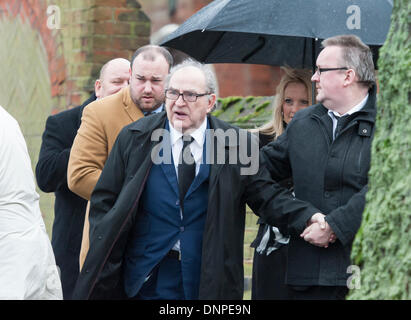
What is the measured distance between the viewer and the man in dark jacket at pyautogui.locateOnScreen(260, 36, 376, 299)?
14.3 feet

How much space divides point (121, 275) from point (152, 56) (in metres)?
1.41

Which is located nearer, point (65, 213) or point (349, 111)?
point (349, 111)

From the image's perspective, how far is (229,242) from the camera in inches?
165

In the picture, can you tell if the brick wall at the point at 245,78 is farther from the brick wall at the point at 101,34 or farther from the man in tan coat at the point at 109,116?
the man in tan coat at the point at 109,116

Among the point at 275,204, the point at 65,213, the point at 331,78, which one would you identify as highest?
the point at 331,78

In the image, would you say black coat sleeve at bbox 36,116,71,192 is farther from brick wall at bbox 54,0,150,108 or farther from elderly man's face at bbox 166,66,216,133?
brick wall at bbox 54,0,150,108

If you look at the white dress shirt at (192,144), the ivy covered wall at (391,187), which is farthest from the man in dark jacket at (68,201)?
the ivy covered wall at (391,187)

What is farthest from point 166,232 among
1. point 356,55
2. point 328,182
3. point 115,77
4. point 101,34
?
point 101,34

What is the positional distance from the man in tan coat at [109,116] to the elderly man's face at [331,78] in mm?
983

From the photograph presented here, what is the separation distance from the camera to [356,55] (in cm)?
452

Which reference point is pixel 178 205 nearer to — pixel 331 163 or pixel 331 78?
pixel 331 163

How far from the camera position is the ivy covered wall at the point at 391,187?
2.56 meters

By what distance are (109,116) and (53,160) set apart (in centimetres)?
70

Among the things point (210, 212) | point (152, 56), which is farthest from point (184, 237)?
point (152, 56)
